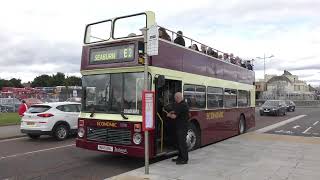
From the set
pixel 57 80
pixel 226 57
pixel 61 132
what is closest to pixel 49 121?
pixel 61 132

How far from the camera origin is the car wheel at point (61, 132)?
655 inches

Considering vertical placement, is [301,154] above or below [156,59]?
below

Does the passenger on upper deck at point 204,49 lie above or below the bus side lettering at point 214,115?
above

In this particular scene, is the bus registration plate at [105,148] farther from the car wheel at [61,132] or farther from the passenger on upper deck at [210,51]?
the car wheel at [61,132]

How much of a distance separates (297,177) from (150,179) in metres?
3.10

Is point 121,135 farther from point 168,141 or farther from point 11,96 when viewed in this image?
point 11,96

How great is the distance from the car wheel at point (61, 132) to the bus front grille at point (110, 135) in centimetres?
578

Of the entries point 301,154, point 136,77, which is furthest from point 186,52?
point 301,154

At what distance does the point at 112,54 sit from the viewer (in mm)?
11016

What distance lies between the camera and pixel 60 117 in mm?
16828

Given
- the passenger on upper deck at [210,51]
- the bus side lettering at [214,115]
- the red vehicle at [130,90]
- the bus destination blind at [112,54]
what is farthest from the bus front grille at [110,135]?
the passenger on upper deck at [210,51]

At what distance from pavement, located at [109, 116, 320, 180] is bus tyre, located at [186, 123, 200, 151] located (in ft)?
0.79

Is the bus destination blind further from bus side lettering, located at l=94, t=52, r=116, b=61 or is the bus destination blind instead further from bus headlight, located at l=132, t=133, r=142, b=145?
bus headlight, located at l=132, t=133, r=142, b=145

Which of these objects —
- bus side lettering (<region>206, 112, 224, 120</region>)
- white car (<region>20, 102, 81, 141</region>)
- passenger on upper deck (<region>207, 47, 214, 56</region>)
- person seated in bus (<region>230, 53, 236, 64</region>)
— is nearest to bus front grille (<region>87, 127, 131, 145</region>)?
bus side lettering (<region>206, 112, 224, 120</region>)
